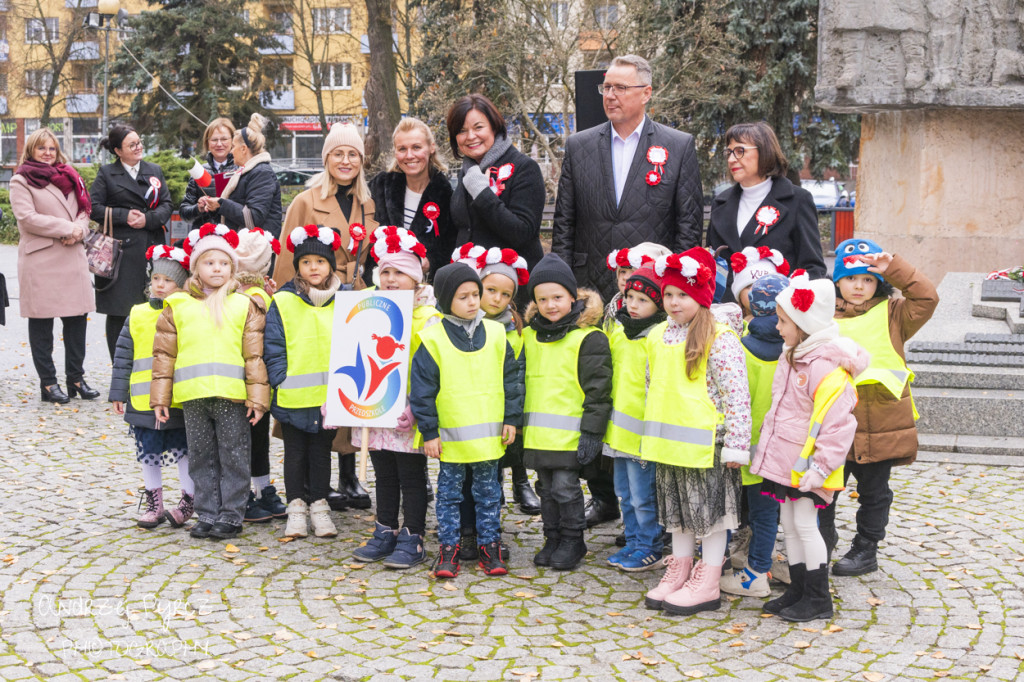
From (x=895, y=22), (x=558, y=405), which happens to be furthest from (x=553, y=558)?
(x=895, y=22)

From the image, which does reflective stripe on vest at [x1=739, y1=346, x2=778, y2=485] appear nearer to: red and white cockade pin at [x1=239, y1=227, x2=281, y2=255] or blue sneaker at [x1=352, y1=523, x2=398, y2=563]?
blue sneaker at [x1=352, y1=523, x2=398, y2=563]

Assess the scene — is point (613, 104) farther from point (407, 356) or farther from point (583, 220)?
point (407, 356)

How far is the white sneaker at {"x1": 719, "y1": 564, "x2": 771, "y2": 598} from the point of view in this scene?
16.5 ft

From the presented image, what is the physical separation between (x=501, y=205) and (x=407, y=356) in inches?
40.0

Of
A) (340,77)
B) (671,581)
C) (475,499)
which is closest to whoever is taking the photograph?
(671,581)

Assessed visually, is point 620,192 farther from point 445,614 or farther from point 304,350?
point 445,614

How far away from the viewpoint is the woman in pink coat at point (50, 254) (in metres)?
9.17

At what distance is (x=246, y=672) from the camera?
416 centimetres

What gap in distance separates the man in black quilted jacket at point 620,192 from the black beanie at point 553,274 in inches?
31.1

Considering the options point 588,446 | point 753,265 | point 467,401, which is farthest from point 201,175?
point 753,265

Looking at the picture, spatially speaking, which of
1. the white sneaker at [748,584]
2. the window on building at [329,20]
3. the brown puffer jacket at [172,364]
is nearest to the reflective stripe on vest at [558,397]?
the white sneaker at [748,584]

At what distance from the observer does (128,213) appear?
9.10 meters

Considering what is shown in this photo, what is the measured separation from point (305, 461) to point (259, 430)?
424mm

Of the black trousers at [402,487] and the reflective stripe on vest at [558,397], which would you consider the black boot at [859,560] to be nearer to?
the reflective stripe on vest at [558,397]
